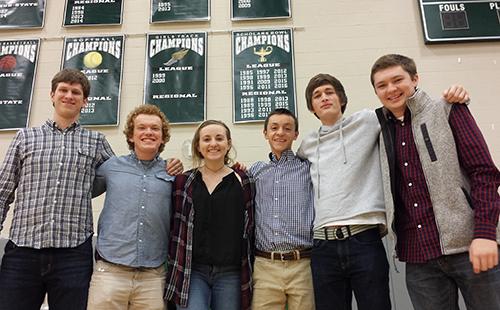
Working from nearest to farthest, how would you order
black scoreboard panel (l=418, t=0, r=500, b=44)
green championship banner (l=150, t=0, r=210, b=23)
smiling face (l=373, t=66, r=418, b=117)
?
1. smiling face (l=373, t=66, r=418, b=117)
2. black scoreboard panel (l=418, t=0, r=500, b=44)
3. green championship banner (l=150, t=0, r=210, b=23)

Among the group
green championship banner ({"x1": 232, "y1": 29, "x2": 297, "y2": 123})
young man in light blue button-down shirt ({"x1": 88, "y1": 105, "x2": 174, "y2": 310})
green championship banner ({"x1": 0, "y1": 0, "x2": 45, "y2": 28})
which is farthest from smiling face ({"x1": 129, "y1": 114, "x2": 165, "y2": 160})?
green championship banner ({"x1": 0, "y1": 0, "x2": 45, "y2": 28})

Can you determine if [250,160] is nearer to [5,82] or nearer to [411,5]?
[411,5]

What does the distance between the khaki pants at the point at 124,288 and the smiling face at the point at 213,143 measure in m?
0.60

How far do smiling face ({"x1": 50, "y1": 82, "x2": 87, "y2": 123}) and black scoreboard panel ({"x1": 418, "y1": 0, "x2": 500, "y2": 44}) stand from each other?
265cm

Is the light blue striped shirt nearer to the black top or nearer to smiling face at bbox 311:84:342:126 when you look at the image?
the black top

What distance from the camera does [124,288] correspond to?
5.17ft

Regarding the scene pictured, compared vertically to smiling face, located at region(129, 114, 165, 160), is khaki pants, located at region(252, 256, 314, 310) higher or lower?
lower

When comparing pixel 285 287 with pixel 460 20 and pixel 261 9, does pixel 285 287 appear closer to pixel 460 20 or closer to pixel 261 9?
pixel 261 9

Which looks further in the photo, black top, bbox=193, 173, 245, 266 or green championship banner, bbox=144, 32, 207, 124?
green championship banner, bbox=144, 32, 207, 124

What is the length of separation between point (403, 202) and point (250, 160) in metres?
1.48

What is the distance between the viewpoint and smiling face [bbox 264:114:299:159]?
1897 mm

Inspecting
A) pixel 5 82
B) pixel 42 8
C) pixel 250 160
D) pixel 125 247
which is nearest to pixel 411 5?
pixel 250 160

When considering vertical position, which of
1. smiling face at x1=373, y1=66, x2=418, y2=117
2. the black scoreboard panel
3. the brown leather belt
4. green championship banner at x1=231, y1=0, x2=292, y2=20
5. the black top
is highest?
green championship banner at x1=231, y1=0, x2=292, y2=20

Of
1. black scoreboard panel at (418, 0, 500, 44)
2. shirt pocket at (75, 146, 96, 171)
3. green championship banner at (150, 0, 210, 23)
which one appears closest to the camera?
shirt pocket at (75, 146, 96, 171)
